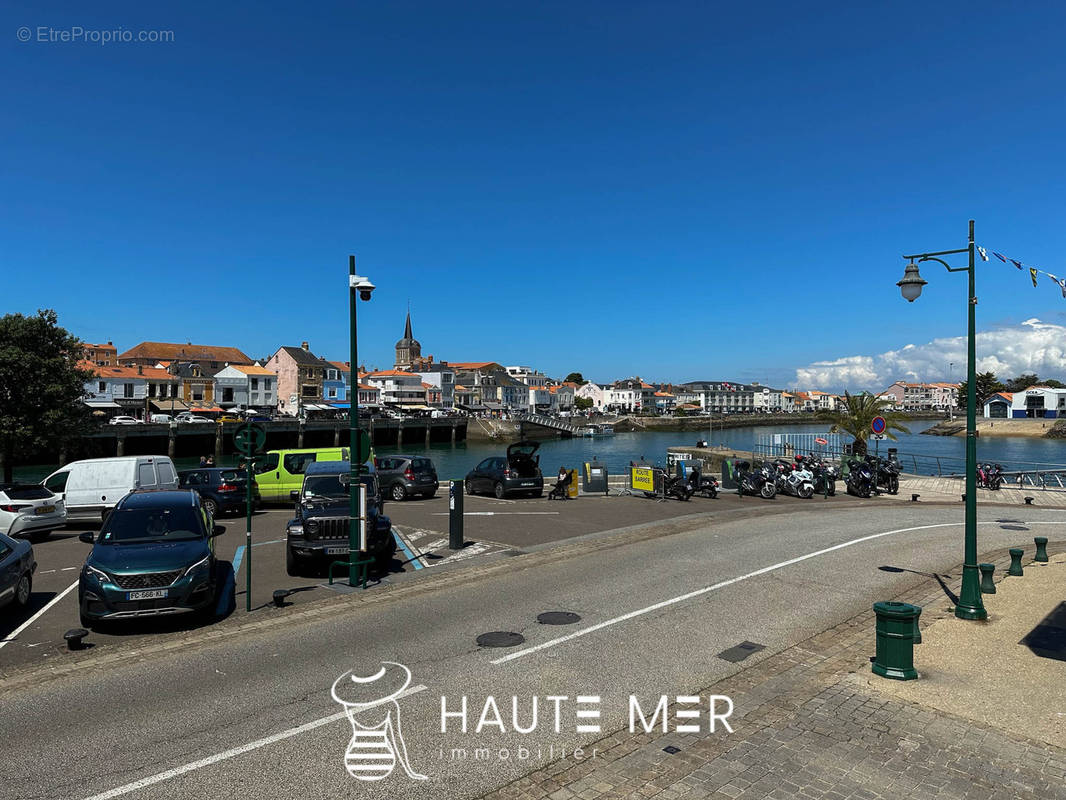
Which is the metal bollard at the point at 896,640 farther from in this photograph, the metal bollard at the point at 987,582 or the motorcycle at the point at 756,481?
the motorcycle at the point at 756,481

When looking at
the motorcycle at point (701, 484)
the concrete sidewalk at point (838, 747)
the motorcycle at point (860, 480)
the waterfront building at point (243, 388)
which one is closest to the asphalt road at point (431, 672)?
the concrete sidewalk at point (838, 747)

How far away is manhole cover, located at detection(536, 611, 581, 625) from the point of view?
945cm

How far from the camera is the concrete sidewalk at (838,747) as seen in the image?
16.6 feet

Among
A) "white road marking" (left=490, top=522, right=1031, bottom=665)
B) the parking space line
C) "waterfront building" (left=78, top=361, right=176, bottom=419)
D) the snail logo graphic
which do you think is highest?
"waterfront building" (left=78, top=361, right=176, bottom=419)

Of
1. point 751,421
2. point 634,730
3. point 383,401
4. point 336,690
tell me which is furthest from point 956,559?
point 751,421

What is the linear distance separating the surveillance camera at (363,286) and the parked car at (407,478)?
13.4m

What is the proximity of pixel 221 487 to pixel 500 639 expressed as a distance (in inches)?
592

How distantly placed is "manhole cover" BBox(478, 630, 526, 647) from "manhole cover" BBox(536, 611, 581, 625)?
69 cm

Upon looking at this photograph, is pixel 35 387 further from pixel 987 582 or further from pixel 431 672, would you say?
pixel 987 582

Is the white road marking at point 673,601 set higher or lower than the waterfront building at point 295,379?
lower

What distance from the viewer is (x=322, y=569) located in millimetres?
13102

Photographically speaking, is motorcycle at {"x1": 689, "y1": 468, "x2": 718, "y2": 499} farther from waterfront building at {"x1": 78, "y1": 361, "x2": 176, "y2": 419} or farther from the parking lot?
waterfront building at {"x1": 78, "y1": 361, "x2": 176, "y2": 419}

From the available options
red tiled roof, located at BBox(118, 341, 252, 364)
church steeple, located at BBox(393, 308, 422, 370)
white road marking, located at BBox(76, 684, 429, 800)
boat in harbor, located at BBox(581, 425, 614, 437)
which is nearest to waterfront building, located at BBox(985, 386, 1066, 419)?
boat in harbor, located at BBox(581, 425, 614, 437)

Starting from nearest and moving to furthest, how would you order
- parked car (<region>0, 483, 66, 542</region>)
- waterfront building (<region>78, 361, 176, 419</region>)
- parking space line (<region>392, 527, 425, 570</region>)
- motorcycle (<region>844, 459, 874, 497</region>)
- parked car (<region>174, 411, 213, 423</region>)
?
parking space line (<region>392, 527, 425, 570</region>) < parked car (<region>0, 483, 66, 542</region>) < motorcycle (<region>844, 459, 874, 497</region>) < parked car (<region>174, 411, 213, 423</region>) < waterfront building (<region>78, 361, 176, 419</region>)
